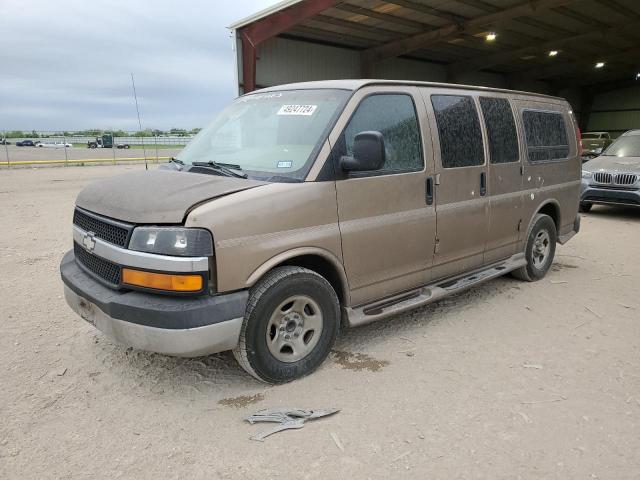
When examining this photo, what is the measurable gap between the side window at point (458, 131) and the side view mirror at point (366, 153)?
102cm

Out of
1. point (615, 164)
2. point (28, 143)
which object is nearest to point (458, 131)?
point (615, 164)

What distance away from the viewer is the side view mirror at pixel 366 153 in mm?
3287

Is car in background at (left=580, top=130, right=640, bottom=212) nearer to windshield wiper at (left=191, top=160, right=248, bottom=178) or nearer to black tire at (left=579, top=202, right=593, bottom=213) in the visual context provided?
black tire at (left=579, top=202, right=593, bottom=213)

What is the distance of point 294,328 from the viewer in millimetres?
3371

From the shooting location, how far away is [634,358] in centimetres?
374

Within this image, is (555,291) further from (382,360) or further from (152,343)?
(152,343)

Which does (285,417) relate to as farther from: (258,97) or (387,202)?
(258,97)

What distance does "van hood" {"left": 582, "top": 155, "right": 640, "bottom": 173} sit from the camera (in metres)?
9.68

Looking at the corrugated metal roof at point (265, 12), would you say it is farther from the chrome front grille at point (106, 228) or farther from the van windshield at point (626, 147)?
the chrome front grille at point (106, 228)

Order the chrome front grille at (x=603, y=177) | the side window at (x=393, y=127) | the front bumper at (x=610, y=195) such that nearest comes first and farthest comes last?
the side window at (x=393, y=127) < the front bumper at (x=610, y=195) < the chrome front grille at (x=603, y=177)

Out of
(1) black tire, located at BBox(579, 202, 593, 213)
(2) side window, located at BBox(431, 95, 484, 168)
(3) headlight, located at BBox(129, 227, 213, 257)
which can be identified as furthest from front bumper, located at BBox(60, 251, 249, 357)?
(1) black tire, located at BBox(579, 202, 593, 213)

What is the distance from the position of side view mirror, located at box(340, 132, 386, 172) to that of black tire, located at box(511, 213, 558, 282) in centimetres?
287

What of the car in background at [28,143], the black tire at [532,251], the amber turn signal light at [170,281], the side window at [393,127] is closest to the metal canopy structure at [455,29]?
the black tire at [532,251]

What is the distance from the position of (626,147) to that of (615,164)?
3.12 ft
